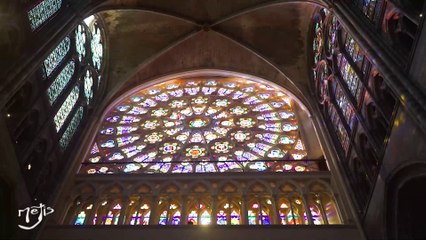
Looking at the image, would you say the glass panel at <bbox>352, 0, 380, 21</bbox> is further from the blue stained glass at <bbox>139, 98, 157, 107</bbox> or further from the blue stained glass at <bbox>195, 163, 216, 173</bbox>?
the blue stained glass at <bbox>139, 98, 157, 107</bbox>

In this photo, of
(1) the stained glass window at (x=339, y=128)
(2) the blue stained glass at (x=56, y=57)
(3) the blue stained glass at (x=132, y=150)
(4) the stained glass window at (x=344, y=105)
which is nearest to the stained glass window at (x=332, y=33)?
(4) the stained glass window at (x=344, y=105)

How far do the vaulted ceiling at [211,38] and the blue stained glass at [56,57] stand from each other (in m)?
2.70

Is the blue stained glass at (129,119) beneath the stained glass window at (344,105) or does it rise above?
above

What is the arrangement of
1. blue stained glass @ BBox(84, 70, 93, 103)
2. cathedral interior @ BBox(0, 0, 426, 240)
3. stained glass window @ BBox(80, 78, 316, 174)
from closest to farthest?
cathedral interior @ BBox(0, 0, 426, 240) < stained glass window @ BBox(80, 78, 316, 174) < blue stained glass @ BBox(84, 70, 93, 103)

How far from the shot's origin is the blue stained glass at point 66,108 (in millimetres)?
10278

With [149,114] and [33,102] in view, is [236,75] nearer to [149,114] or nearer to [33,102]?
[149,114]

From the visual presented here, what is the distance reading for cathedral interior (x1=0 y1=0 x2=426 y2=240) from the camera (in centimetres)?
762

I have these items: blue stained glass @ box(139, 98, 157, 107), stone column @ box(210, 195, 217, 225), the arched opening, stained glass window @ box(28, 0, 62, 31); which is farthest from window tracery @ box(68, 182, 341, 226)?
blue stained glass @ box(139, 98, 157, 107)

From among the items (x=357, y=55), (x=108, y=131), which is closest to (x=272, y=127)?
(x=357, y=55)

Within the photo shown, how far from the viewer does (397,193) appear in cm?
739

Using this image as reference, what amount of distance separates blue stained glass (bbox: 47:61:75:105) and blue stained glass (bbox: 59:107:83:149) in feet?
3.17

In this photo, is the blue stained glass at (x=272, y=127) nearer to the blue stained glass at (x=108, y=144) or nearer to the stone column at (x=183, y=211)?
the stone column at (x=183, y=211)

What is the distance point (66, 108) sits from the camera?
10828 mm

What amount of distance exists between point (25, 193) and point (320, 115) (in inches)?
297
